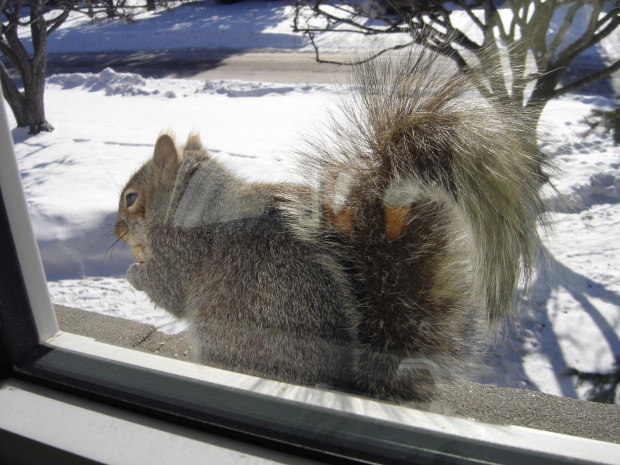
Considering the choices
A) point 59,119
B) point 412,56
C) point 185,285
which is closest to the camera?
point 412,56

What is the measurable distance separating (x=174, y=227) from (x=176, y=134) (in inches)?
15.4

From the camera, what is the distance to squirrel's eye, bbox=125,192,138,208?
1497mm

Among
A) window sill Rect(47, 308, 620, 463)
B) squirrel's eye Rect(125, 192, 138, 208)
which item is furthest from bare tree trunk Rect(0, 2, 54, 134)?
window sill Rect(47, 308, 620, 463)

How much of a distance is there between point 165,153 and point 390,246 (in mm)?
773

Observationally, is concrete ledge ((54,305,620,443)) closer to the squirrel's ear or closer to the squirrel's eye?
the squirrel's eye

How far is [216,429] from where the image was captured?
0.71 metres

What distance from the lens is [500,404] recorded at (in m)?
1.06

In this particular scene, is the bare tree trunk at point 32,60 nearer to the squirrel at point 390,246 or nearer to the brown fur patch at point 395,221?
the squirrel at point 390,246

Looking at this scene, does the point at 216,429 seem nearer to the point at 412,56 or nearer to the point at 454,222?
the point at 454,222

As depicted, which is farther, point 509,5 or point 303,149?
point 509,5

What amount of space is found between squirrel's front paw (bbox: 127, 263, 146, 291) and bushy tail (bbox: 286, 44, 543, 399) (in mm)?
621

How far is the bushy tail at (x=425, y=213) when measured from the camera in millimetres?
922

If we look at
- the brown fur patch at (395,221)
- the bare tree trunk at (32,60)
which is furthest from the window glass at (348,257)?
the bare tree trunk at (32,60)

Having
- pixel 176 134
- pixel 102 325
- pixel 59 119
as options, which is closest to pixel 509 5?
pixel 176 134
